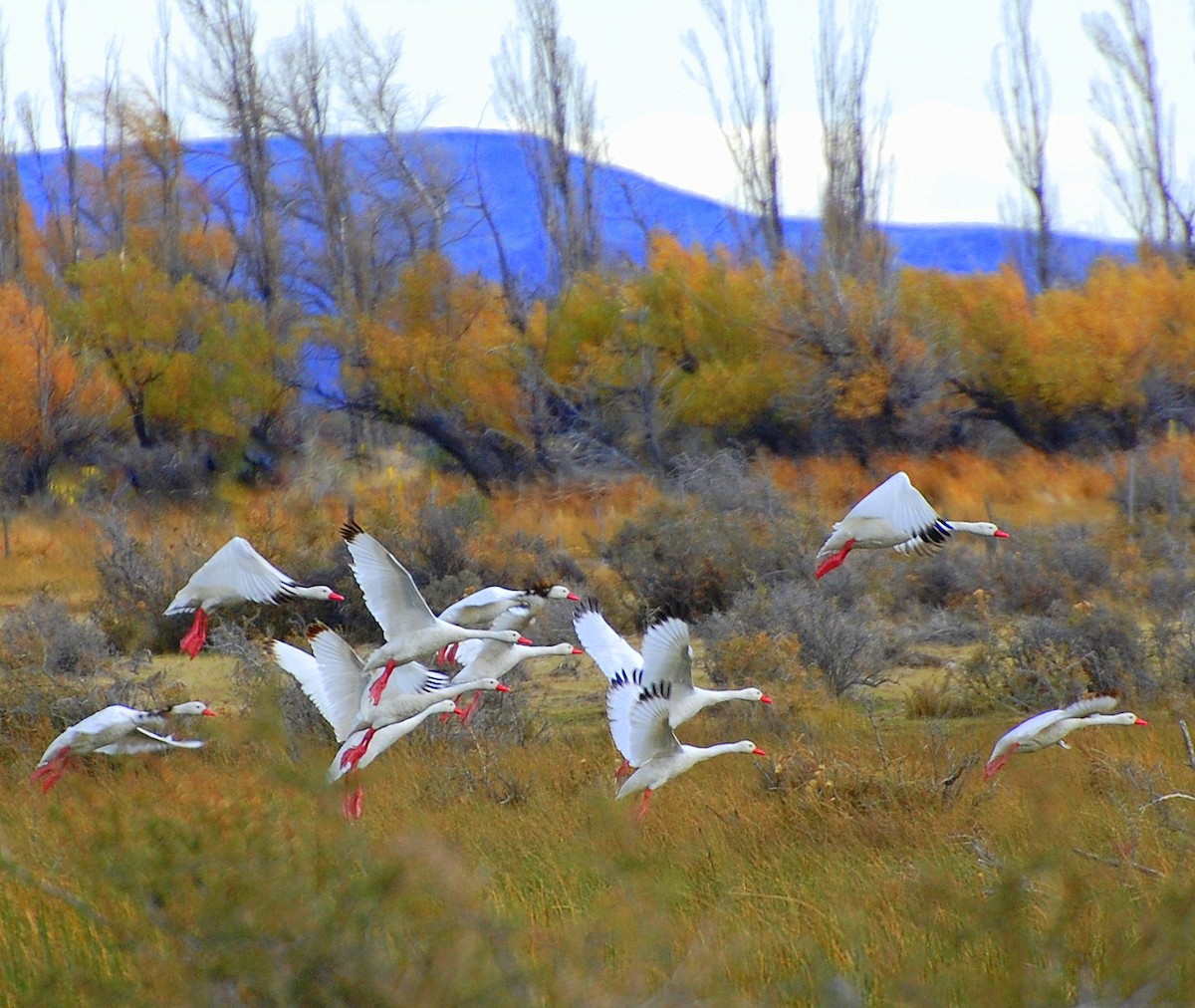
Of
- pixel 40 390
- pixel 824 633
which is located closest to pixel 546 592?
pixel 824 633

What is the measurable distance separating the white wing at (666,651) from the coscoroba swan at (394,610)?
783mm

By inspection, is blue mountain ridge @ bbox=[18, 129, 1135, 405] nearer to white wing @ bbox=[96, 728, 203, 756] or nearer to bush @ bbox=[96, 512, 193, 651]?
bush @ bbox=[96, 512, 193, 651]

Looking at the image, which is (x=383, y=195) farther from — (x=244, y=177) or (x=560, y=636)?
(x=560, y=636)

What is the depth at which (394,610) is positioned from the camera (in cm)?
728

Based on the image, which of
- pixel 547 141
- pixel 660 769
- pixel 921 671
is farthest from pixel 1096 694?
pixel 547 141

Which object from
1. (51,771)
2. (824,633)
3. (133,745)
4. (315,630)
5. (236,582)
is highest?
(236,582)

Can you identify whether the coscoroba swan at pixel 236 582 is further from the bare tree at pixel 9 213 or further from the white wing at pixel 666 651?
the bare tree at pixel 9 213

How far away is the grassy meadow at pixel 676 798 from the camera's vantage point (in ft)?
10.6

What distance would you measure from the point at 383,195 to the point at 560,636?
26.5 metres

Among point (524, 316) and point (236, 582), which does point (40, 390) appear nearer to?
point (524, 316)

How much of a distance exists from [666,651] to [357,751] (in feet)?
5.02

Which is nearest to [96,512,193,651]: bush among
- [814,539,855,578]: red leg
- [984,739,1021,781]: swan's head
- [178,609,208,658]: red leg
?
[178,609,208,658]: red leg

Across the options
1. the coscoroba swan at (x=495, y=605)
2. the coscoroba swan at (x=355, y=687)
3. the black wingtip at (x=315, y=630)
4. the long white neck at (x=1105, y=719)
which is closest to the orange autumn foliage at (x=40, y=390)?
the coscoroba swan at (x=355, y=687)

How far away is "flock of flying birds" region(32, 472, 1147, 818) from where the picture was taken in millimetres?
6996
